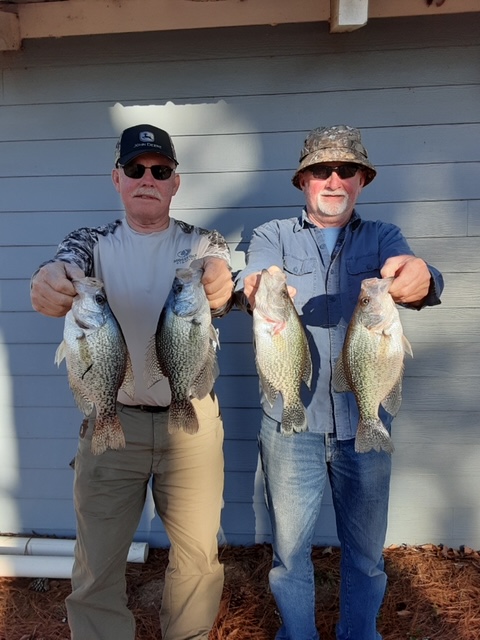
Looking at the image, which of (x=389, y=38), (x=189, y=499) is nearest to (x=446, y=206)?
(x=389, y=38)

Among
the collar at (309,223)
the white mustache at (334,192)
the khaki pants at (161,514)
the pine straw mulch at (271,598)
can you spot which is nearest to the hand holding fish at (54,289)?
the khaki pants at (161,514)

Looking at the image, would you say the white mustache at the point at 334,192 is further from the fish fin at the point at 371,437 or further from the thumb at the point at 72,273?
the thumb at the point at 72,273

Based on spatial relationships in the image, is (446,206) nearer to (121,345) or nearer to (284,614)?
(121,345)

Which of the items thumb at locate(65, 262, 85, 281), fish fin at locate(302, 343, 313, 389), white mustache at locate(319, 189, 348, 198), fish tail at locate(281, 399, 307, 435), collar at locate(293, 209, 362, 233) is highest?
white mustache at locate(319, 189, 348, 198)

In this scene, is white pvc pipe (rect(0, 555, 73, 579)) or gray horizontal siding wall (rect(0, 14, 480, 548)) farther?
white pvc pipe (rect(0, 555, 73, 579))

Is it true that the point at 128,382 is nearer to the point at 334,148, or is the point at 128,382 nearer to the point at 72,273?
the point at 72,273

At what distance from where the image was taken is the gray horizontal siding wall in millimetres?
3332

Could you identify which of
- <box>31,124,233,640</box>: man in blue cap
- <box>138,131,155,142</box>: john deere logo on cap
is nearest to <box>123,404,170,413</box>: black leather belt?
<box>31,124,233,640</box>: man in blue cap

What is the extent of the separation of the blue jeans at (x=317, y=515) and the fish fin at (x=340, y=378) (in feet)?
1.08

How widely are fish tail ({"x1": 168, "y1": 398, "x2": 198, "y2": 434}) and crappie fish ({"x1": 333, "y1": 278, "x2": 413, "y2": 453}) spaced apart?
0.64 m

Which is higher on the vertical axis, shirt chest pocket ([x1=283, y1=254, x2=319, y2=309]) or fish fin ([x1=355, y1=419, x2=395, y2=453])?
shirt chest pocket ([x1=283, y1=254, x2=319, y2=309])

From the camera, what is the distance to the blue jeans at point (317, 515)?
2514 mm

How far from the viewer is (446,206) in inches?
134

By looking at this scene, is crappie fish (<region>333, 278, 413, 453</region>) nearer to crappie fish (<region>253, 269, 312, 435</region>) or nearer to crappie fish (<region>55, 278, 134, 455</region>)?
crappie fish (<region>253, 269, 312, 435</region>)
